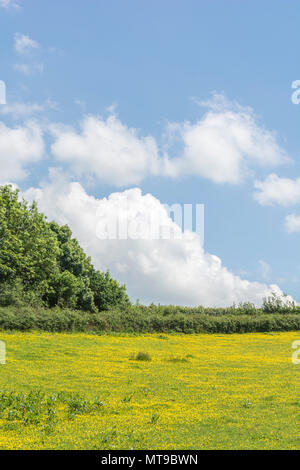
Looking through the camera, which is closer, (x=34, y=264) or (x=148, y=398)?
(x=148, y=398)

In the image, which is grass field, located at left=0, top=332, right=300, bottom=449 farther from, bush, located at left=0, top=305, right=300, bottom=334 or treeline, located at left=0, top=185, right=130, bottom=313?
treeline, located at left=0, top=185, right=130, bottom=313

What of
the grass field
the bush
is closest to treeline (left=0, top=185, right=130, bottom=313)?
the bush

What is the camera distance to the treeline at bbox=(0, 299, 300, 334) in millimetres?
45406

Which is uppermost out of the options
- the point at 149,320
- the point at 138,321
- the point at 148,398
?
the point at 149,320

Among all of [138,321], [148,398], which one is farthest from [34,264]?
[148,398]

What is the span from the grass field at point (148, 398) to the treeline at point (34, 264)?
49.9 feet

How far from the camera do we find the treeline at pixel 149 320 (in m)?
45.4

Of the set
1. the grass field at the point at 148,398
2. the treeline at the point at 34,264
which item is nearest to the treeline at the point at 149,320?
the treeline at the point at 34,264

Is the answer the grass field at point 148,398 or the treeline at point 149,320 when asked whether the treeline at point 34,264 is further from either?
the grass field at point 148,398

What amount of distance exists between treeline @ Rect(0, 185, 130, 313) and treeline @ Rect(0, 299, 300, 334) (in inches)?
181

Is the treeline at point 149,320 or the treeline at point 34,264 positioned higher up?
the treeline at point 34,264

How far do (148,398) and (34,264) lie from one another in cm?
4158

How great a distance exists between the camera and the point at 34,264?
5772cm

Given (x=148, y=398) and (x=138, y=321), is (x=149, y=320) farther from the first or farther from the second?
(x=148, y=398)
